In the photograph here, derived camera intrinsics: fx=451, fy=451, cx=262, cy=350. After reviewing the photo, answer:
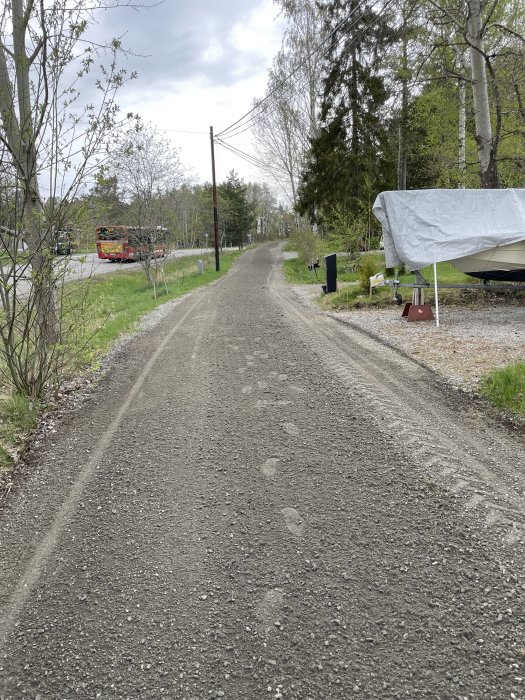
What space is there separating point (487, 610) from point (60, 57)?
17.6ft

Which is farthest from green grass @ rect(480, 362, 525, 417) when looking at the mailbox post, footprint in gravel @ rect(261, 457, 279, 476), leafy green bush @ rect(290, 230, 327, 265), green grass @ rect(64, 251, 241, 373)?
leafy green bush @ rect(290, 230, 327, 265)

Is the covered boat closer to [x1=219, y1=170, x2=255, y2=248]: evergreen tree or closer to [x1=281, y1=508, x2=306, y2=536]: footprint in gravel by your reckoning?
[x1=281, y1=508, x2=306, y2=536]: footprint in gravel

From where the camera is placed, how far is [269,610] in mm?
2141

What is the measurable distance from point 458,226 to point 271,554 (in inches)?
311

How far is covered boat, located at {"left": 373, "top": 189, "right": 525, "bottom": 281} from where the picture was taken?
332 inches

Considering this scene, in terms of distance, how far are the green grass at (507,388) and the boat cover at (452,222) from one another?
4051 millimetres

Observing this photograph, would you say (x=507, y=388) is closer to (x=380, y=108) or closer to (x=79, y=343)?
(x=79, y=343)

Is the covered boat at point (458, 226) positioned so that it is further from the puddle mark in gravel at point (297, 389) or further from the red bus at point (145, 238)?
the red bus at point (145, 238)

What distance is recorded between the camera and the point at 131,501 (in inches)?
122

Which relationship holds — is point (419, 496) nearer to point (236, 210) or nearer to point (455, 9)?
point (455, 9)

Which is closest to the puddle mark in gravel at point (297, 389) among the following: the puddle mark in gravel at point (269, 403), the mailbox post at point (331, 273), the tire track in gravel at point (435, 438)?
the puddle mark in gravel at point (269, 403)

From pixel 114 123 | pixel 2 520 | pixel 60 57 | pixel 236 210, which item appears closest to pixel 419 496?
pixel 2 520

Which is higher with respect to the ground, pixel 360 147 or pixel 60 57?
pixel 360 147

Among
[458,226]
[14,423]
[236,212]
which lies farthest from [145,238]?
[236,212]
